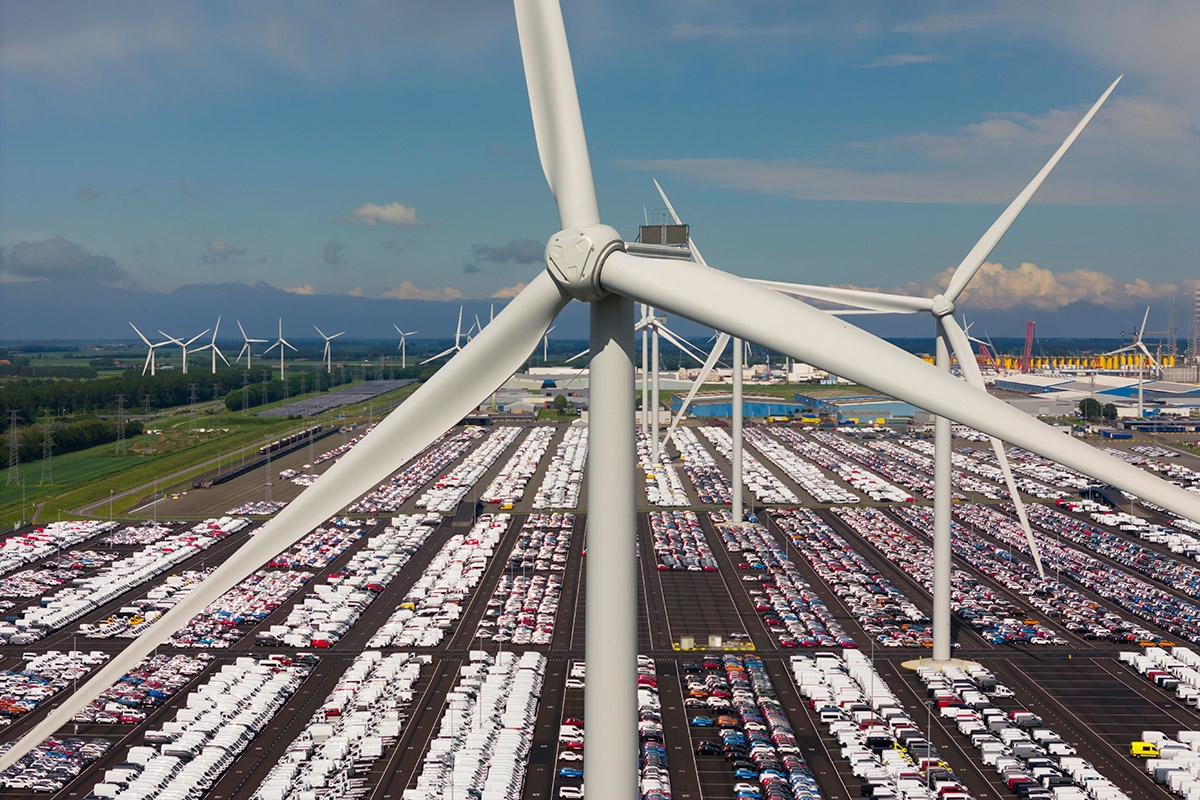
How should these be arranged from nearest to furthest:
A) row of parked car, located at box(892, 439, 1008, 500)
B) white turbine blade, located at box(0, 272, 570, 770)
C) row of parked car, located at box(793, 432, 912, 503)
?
white turbine blade, located at box(0, 272, 570, 770) → row of parked car, located at box(793, 432, 912, 503) → row of parked car, located at box(892, 439, 1008, 500)

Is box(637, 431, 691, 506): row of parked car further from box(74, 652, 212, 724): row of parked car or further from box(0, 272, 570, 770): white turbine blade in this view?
box(0, 272, 570, 770): white turbine blade

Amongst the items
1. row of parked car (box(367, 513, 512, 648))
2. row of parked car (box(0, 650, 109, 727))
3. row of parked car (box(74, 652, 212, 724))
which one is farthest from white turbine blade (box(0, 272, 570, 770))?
row of parked car (box(367, 513, 512, 648))

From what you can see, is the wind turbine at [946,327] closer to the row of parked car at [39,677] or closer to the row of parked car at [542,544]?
the row of parked car at [542,544]

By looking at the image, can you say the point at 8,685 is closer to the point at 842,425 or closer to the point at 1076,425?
the point at 842,425

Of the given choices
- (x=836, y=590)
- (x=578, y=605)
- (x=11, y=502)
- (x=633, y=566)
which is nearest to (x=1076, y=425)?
(x=836, y=590)

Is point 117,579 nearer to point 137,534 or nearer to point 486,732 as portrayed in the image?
point 137,534

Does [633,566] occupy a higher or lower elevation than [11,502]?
higher

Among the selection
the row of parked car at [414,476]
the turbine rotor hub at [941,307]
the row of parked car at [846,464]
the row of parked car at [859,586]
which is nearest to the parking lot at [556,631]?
the row of parked car at [859,586]
